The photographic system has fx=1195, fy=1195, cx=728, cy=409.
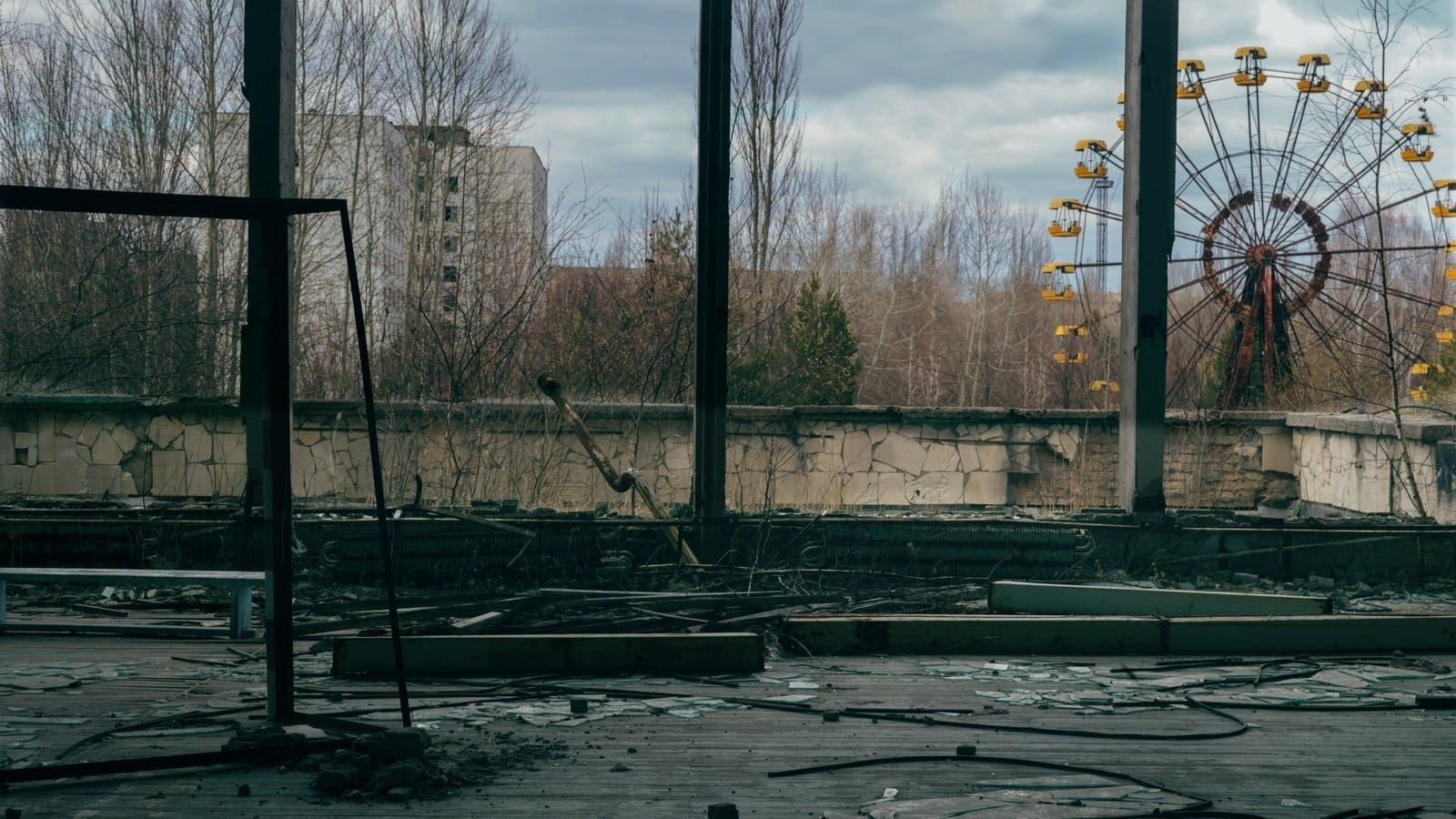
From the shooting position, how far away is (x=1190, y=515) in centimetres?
791

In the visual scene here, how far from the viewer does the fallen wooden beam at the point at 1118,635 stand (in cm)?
538

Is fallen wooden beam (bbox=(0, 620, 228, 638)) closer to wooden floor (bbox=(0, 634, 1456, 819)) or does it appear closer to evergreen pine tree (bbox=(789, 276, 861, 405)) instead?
wooden floor (bbox=(0, 634, 1456, 819))

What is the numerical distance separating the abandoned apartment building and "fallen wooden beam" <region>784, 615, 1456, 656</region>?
2 cm

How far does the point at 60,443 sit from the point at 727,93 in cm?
754

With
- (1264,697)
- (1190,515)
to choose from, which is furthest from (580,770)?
(1190,515)

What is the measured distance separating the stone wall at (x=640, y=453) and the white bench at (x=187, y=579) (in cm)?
334

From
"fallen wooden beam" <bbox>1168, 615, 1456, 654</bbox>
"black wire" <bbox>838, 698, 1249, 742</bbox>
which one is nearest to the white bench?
"black wire" <bbox>838, 698, 1249, 742</bbox>

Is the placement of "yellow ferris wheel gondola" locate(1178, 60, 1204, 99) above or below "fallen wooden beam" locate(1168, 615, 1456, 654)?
above

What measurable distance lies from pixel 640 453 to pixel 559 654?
613cm

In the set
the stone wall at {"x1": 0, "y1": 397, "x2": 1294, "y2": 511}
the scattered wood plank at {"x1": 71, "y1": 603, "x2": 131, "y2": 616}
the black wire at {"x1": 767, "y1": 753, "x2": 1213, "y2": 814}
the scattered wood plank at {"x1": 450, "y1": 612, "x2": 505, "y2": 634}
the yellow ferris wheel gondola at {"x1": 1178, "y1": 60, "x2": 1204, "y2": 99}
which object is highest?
the yellow ferris wheel gondola at {"x1": 1178, "y1": 60, "x2": 1204, "y2": 99}

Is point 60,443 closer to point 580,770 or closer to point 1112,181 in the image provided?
point 580,770

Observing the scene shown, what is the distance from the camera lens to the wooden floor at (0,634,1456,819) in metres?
3.14

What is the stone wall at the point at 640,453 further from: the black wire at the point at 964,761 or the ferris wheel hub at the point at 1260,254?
the ferris wheel hub at the point at 1260,254

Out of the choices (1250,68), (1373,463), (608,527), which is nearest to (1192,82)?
(1250,68)
